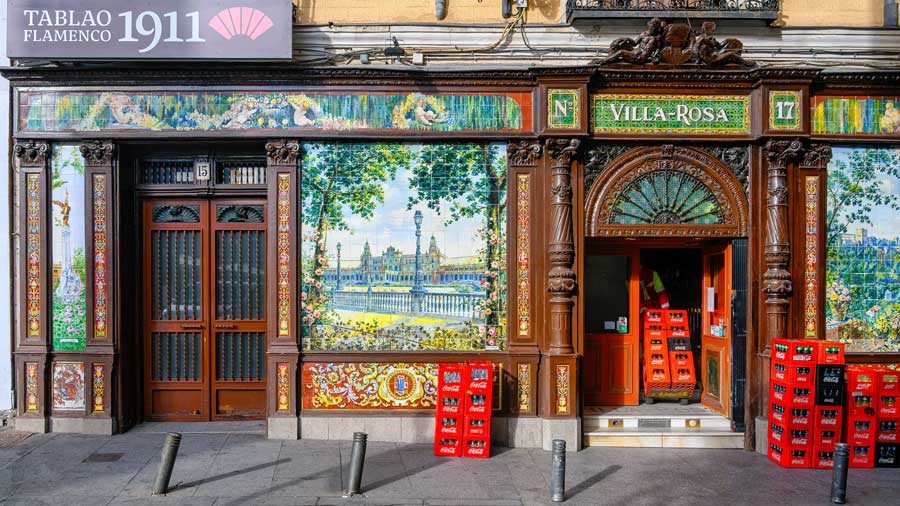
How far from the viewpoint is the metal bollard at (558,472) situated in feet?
22.4

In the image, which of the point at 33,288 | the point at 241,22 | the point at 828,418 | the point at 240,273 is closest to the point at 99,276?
the point at 33,288

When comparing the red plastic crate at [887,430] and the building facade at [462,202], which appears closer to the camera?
the red plastic crate at [887,430]

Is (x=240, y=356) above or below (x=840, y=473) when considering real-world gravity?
above

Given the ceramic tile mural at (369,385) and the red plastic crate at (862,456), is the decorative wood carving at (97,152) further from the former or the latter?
the red plastic crate at (862,456)

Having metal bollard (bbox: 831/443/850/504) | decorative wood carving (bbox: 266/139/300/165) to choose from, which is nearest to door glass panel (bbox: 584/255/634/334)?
metal bollard (bbox: 831/443/850/504)

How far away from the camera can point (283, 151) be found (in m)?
9.16

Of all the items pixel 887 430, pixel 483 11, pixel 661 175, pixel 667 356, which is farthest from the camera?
pixel 667 356

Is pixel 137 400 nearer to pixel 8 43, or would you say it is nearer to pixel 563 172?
pixel 8 43

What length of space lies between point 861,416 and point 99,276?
9726 mm

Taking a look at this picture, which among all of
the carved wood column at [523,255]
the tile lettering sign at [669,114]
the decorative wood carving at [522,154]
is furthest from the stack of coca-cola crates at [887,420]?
the decorative wood carving at [522,154]

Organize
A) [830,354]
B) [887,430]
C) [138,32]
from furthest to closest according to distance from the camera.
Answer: [138,32] → [887,430] → [830,354]

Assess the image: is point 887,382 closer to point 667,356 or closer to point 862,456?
point 862,456

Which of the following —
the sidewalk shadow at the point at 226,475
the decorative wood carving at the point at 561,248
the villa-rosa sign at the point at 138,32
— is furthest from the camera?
the decorative wood carving at the point at 561,248

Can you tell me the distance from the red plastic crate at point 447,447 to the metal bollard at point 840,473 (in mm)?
4016
